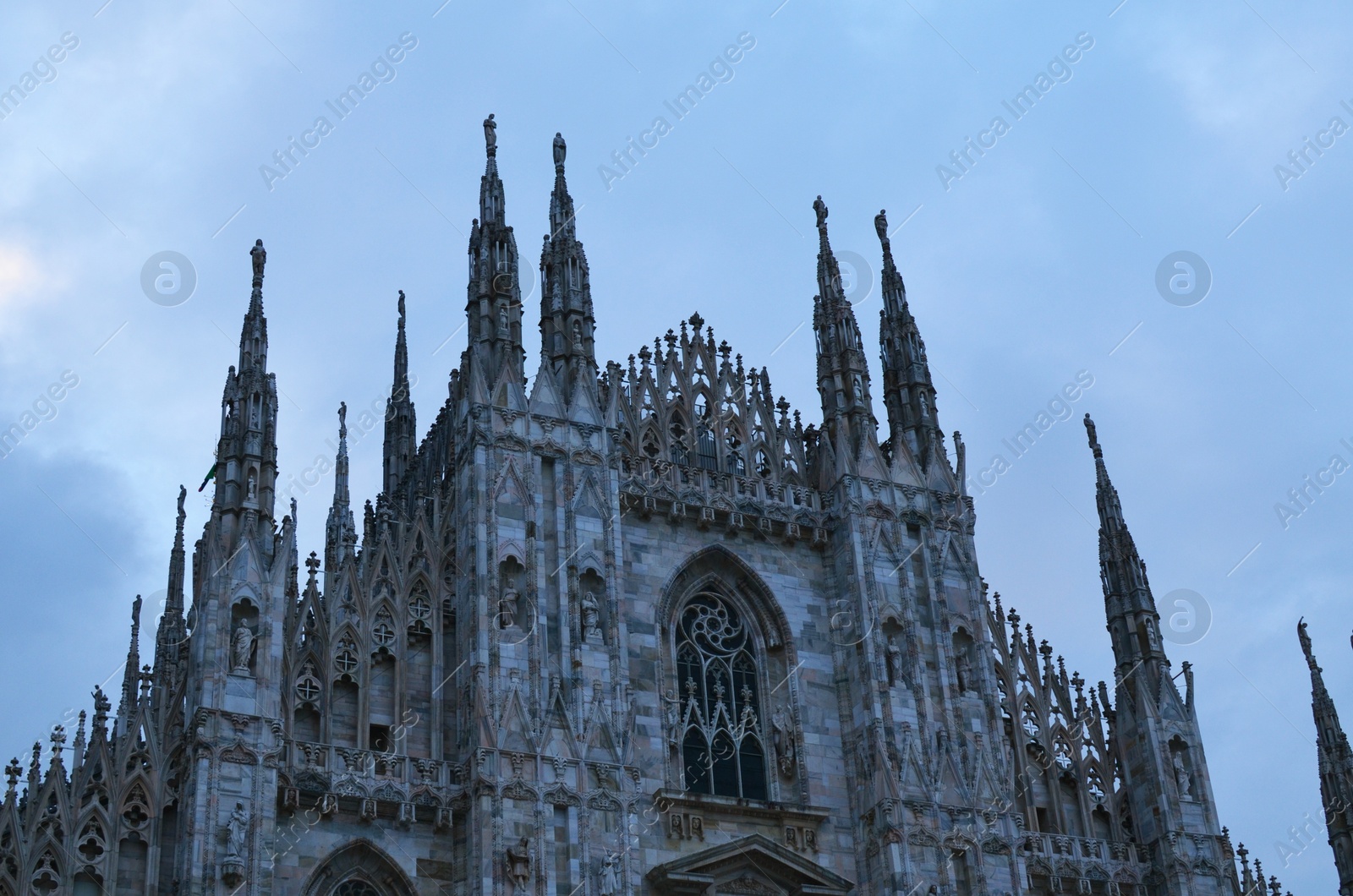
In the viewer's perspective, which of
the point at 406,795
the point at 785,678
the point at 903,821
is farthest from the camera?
the point at 785,678

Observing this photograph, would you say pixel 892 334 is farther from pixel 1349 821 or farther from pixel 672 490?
pixel 1349 821

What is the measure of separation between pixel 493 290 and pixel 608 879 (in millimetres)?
11245

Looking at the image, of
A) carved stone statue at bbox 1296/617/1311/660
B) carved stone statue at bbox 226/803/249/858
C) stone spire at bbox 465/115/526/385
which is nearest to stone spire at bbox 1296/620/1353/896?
carved stone statue at bbox 1296/617/1311/660

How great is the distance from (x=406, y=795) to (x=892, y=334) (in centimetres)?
1499

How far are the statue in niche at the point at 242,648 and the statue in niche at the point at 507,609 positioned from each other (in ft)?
13.4

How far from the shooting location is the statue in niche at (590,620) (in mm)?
28781

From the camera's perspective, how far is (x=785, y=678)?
30.9 m

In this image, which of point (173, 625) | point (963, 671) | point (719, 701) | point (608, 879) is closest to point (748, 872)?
point (608, 879)

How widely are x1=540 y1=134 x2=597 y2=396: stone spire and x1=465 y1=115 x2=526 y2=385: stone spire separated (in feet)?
2.42

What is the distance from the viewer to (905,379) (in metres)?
35.2

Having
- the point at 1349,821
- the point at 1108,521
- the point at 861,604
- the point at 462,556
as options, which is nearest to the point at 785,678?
the point at 861,604

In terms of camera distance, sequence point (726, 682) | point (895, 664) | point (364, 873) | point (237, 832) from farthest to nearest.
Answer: point (895, 664), point (726, 682), point (364, 873), point (237, 832)

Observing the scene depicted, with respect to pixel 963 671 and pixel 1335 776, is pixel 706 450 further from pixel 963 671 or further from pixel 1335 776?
pixel 1335 776

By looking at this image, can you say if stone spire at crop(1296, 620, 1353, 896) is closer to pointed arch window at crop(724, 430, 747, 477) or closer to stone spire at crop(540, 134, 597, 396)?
pointed arch window at crop(724, 430, 747, 477)
